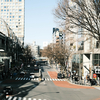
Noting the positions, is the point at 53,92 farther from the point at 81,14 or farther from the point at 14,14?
the point at 14,14

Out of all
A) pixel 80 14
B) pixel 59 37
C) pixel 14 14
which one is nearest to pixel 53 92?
pixel 80 14

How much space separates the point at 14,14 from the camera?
363 feet

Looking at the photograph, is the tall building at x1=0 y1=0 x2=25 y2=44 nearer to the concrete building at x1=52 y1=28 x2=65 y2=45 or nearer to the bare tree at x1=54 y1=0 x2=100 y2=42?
the concrete building at x1=52 y1=28 x2=65 y2=45

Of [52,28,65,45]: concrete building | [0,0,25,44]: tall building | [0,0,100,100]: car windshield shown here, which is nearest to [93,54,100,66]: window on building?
[0,0,100,100]: car windshield

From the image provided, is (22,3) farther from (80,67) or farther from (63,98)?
(63,98)

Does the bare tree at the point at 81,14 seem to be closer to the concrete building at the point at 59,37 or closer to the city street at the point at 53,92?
the city street at the point at 53,92

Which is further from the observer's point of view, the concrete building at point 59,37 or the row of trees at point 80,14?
the concrete building at point 59,37

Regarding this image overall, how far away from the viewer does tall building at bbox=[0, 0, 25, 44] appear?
4286 inches

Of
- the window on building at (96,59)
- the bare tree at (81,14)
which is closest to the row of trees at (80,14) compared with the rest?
the bare tree at (81,14)

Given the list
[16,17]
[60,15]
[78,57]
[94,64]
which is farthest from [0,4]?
[60,15]

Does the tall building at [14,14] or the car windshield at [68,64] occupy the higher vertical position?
the tall building at [14,14]

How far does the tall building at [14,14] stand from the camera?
109m

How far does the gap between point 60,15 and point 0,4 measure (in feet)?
328

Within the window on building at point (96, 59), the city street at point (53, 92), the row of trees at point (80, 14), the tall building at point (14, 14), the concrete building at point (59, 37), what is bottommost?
the city street at point (53, 92)
